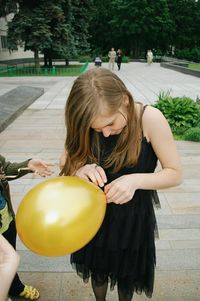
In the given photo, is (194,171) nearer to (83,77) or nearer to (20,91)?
(83,77)

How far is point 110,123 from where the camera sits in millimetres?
1633

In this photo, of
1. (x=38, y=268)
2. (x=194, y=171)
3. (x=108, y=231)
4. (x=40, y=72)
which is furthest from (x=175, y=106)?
(x=40, y=72)

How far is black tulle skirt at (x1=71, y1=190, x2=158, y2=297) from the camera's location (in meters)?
1.96

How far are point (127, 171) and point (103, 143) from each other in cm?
20

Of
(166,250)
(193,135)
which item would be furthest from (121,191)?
(193,135)

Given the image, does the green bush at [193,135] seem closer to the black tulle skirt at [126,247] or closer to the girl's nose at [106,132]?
the black tulle skirt at [126,247]

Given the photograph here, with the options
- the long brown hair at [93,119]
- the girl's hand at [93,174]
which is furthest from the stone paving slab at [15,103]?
the girl's hand at [93,174]

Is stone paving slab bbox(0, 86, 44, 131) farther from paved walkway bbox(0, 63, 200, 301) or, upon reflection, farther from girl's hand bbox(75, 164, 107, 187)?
girl's hand bbox(75, 164, 107, 187)

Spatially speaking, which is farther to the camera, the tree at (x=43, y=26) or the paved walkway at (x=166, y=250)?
the tree at (x=43, y=26)

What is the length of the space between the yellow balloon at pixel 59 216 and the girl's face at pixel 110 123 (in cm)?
29

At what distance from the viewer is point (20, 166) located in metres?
2.10

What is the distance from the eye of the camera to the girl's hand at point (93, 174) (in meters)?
1.67

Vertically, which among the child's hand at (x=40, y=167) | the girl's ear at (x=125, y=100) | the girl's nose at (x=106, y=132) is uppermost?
the girl's ear at (x=125, y=100)

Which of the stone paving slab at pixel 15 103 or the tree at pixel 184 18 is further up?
the tree at pixel 184 18
